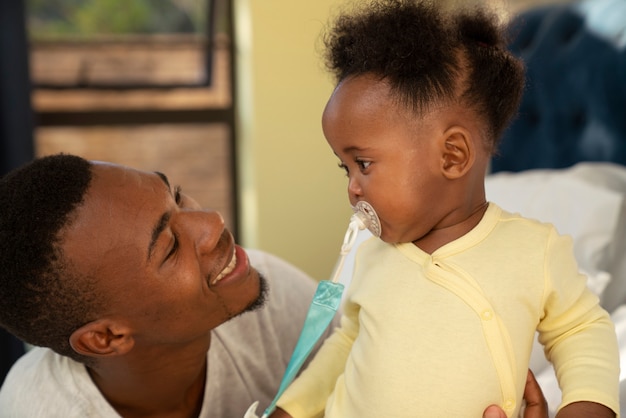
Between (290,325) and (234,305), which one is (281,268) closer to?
(290,325)

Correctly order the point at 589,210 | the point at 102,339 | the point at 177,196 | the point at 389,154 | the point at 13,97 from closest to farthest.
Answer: the point at 389,154
the point at 102,339
the point at 177,196
the point at 589,210
the point at 13,97

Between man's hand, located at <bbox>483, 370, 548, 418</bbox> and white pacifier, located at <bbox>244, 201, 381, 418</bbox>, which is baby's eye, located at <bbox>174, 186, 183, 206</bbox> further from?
man's hand, located at <bbox>483, 370, 548, 418</bbox>

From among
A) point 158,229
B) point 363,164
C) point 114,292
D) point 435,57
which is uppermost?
point 435,57

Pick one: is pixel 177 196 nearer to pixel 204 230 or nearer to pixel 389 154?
pixel 204 230

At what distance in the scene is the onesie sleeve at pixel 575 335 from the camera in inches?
43.4

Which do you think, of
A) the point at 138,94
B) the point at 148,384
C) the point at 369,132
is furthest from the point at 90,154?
the point at 369,132

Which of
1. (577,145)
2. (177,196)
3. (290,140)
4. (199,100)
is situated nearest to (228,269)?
(177,196)

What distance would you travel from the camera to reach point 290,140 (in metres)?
3.31

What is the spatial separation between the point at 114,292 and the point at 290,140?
2.00 meters

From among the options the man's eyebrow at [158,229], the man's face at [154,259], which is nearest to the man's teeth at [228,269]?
the man's face at [154,259]

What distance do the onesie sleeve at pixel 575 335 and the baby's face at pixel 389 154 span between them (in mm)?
196

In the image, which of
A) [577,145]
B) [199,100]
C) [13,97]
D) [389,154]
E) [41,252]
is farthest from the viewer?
[199,100]

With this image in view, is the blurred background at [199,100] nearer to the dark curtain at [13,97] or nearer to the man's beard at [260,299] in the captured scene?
the dark curtain at [13,97]

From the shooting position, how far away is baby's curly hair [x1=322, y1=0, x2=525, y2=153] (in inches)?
45.3
